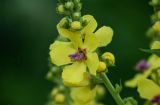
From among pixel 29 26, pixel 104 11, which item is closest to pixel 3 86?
pixel 29 26

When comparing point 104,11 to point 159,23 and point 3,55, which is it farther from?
point 159,23

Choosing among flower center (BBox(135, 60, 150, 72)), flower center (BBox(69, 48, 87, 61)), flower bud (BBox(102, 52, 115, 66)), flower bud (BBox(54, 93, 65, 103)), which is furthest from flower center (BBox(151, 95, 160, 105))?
flower bud (BBox(54, 93, 65, 103))

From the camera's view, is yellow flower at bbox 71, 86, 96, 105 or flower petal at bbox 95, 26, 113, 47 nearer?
flower petal at bbox 95, 26, 113, 47

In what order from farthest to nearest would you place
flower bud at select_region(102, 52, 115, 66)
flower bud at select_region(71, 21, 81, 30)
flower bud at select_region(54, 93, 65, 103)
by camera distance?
flower bud at select_region(54, 93, 65, 103), flower bud at select_region(102, 52, 115, 66), flower bud at select_region(71, 21, 81, 30)

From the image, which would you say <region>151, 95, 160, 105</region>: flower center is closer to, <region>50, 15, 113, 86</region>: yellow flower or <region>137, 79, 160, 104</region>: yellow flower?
<region>137, 79, 160, 104</region>: yellow flower

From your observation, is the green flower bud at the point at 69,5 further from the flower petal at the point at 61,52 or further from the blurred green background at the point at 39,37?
the blurred green background at the point at 39,37

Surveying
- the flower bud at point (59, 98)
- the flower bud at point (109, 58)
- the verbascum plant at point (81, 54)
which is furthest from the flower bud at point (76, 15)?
the flower bud at point (59, 98)

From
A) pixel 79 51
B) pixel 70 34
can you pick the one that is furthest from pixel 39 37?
pixel 70 34
